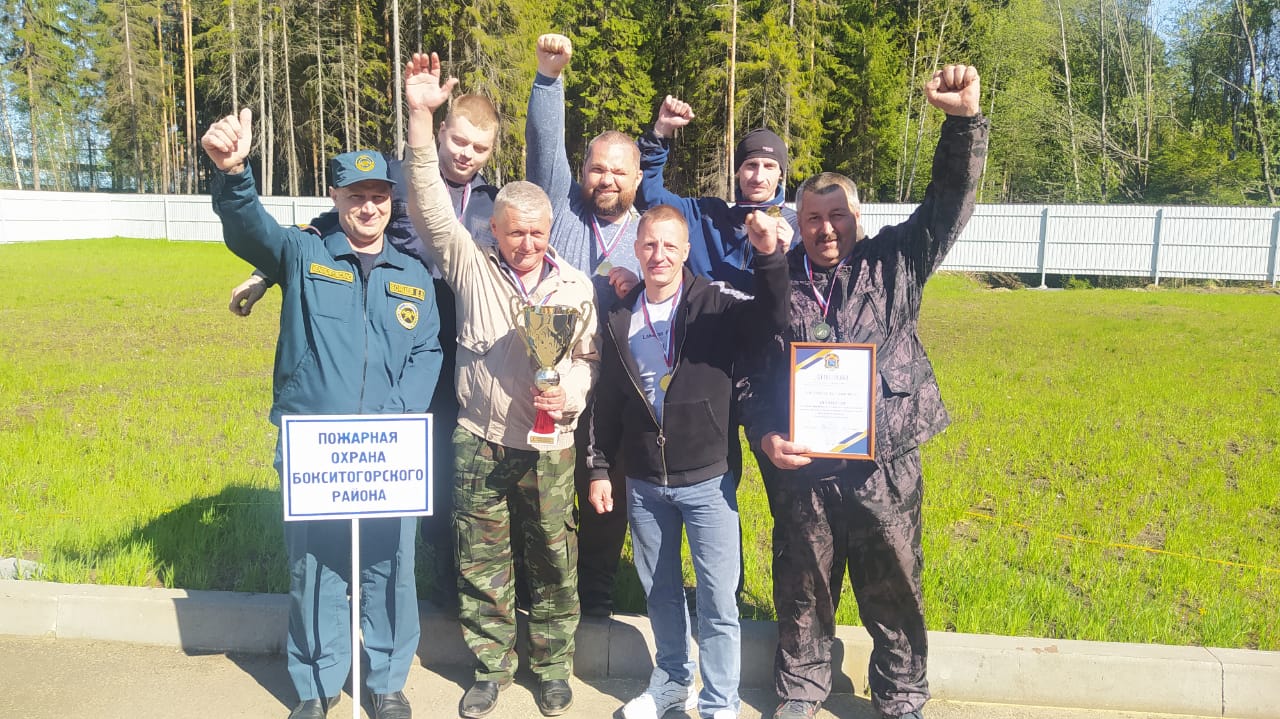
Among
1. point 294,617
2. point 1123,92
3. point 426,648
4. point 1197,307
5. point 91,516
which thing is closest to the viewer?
point 294,617

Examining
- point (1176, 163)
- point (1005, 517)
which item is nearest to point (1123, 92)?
point (1176, 163)

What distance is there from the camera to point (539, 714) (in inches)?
150

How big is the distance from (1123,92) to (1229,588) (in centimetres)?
5034

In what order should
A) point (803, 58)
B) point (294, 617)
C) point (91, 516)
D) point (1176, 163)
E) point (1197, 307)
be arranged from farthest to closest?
1. point (803, 58)
2. point (1176, 163)
3. point (1197, 307)
4. point (91, 516)
5. point (294, 617)

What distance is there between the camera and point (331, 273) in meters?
3.64

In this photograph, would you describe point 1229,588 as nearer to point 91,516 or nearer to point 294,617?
point 294,617

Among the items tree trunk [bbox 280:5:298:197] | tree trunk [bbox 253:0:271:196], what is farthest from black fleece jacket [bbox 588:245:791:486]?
tree trunk [bbox 280:5:298:197]

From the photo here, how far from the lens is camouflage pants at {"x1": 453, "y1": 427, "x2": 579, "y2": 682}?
379 centimetres

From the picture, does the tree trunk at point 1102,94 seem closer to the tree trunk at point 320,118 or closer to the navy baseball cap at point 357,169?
the tree trunk at point 320,118

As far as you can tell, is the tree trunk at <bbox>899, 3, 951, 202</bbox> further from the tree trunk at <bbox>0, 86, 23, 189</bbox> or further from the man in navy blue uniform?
the tree trunk at <bbox>0, 86, 23, 189</bbox>

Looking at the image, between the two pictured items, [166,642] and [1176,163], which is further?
[1176,163]

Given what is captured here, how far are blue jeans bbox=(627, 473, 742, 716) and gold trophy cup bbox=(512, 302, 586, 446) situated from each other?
455 mm

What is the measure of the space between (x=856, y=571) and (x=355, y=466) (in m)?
2.07

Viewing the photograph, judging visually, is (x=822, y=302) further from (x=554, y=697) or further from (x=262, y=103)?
(x=262, y=103)
